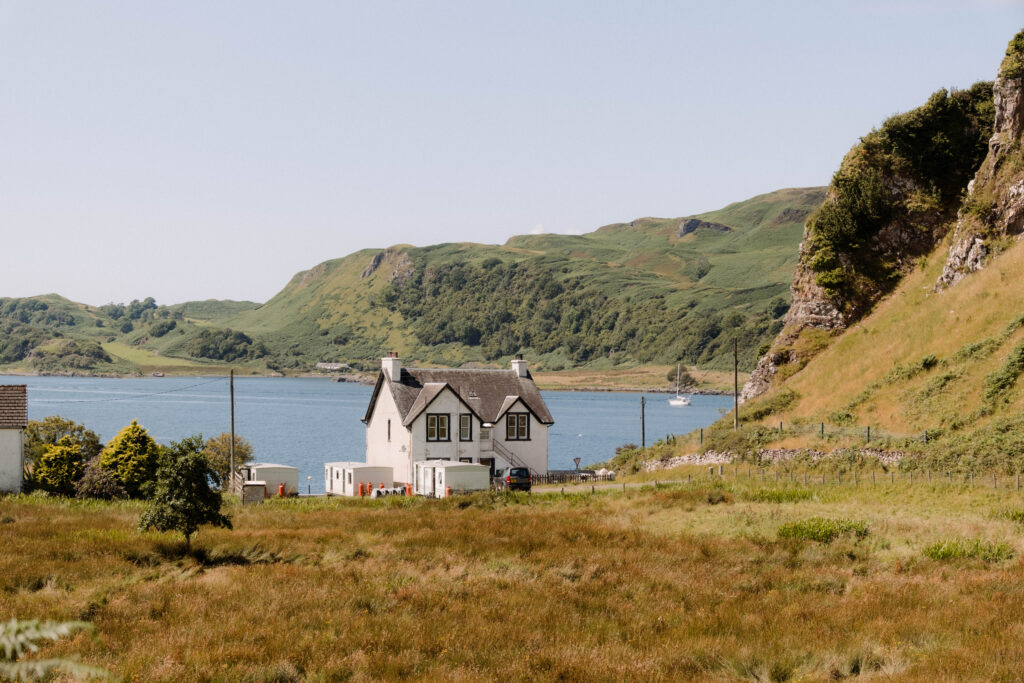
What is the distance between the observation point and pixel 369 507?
4728 centimetres

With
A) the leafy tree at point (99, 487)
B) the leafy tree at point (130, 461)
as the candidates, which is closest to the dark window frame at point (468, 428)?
the leafy tree at point (130, 461)

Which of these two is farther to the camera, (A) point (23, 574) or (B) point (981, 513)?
(B) point (981, 513)

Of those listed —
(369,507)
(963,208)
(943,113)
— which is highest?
(943,113)

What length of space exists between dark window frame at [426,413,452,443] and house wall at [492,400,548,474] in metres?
4.37

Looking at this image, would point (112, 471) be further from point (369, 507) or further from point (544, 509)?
point (544, 509)

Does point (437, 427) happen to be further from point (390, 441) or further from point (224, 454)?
point (224, 454)

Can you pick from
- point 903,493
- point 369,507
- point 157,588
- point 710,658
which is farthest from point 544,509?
point 710,658

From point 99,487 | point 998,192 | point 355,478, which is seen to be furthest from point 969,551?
point 998,192

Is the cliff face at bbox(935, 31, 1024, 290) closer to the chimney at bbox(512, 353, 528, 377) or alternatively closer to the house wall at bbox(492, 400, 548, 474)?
the chimney at bbox(512, 353, 528, 377)

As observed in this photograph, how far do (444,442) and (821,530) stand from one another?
3271 centimetres

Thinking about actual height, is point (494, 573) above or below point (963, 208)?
below

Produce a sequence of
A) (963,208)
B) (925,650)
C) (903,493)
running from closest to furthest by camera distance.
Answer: (925,650), (903,493), (963,208)

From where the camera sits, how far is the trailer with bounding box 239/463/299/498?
190ft

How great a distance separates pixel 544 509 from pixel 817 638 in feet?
87.0
